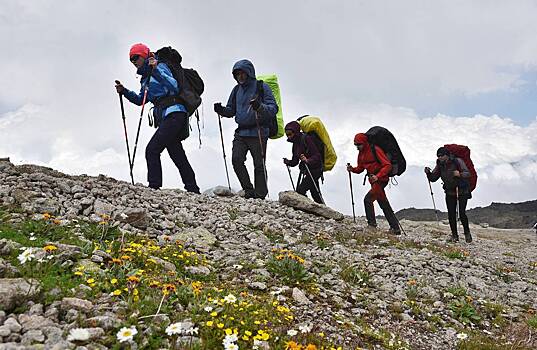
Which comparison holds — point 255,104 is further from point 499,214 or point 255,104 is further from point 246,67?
point 499,214

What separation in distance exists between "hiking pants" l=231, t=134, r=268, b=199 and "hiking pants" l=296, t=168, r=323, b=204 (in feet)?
4.75

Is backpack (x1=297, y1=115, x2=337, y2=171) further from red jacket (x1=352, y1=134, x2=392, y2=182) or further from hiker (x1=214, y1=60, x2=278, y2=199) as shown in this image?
hiker (x1=214, y1=60, x2=278, y2=199)

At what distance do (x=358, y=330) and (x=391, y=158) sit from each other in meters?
8.32

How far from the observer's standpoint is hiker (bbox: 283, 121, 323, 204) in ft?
42.7

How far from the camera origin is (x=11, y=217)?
19.8 ft

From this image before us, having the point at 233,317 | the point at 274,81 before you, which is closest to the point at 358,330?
the point at 233,317

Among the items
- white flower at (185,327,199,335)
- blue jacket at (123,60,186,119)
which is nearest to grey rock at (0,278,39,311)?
white flower at (185,327,199,335)

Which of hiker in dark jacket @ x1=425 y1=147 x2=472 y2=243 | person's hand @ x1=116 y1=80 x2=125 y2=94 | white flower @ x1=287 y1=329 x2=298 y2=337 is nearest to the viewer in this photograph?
white flower @ x1=287 y1=329 x2=298 y2=337

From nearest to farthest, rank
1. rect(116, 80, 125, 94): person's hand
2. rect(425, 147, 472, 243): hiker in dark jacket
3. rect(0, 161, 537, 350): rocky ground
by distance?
rect(0, 161, 537, 350): rocky ground → rect(116, 80, 125, 94): person's hand → rect(425, 147, 472, 243): hiker in dark jacket

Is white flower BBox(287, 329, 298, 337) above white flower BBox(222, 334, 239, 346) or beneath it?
beneath

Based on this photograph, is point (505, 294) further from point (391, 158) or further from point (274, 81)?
point (274, 81)

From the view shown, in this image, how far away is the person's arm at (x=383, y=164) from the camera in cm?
1205

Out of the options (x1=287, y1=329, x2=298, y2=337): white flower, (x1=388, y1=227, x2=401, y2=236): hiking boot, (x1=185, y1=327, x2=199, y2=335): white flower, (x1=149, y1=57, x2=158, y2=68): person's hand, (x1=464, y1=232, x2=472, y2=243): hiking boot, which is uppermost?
(x1=149, y1=57, x2=158, y2=68): person's hand

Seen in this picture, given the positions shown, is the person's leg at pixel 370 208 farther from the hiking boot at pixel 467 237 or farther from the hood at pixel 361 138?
the hiking boot at pixel 467 237
